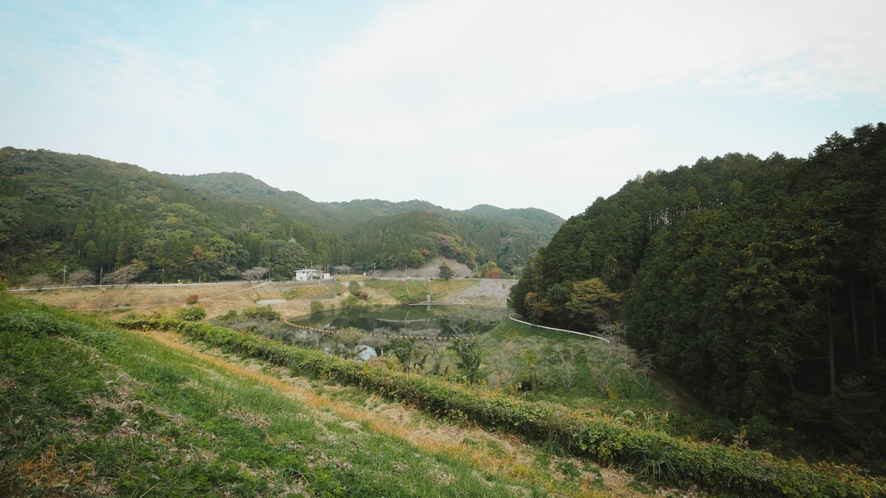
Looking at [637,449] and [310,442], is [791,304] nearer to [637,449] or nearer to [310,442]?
[637,449]

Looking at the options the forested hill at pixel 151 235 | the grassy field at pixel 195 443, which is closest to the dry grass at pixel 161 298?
the forested hill at pixel 151 235

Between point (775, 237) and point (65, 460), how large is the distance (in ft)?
65.7

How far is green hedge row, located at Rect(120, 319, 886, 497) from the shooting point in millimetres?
6059

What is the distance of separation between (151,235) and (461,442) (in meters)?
72.6

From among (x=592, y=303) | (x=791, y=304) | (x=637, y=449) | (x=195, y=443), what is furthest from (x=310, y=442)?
(x=592, y=303)

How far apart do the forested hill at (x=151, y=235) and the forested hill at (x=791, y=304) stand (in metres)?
49.1

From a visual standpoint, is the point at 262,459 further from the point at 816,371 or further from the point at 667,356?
the point at 667,356

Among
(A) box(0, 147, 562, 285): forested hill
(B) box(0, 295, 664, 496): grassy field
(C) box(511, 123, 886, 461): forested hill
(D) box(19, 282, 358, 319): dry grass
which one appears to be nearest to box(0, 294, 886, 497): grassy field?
(B) box(0, 295, 664, 496): grassy field

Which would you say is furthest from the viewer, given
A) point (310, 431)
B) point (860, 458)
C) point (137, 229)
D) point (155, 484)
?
point (137, 229)

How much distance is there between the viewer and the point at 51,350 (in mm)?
5684

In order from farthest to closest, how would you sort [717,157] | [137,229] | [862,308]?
1. [137,229]
2. [717,157]
3. [862,308]

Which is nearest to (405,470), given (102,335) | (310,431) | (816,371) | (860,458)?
(310,431)

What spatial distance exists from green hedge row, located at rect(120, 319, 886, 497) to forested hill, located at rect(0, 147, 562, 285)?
40308 mm

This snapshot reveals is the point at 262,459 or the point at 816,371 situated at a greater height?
the point at 262,459
